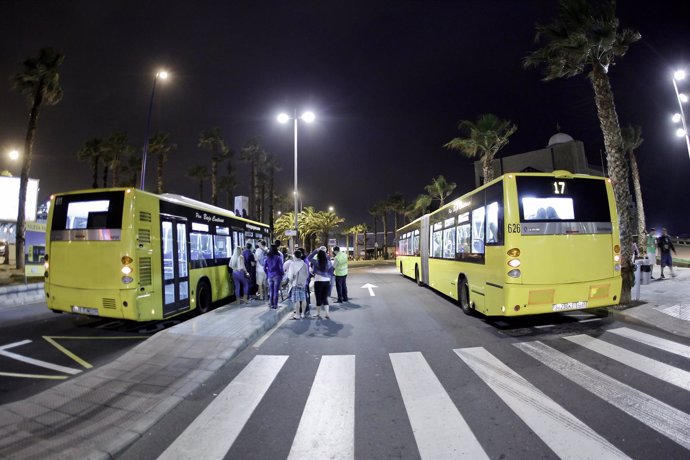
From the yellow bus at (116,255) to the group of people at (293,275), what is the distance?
2.09 m

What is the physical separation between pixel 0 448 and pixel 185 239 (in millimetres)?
6590

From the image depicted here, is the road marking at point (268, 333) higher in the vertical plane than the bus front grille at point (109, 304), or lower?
lower

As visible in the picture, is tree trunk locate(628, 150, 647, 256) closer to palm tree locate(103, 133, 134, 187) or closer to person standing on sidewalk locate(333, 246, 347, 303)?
person standing on sidewalk locate(333, 246, 347, 303)

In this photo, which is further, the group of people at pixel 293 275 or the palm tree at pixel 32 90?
the palm tree at pixel 32 90

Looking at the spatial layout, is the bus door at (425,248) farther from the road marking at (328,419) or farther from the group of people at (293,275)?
the road marking at (328,419)

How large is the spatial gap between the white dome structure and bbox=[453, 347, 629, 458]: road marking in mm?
35228

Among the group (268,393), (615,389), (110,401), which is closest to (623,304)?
(615,389)

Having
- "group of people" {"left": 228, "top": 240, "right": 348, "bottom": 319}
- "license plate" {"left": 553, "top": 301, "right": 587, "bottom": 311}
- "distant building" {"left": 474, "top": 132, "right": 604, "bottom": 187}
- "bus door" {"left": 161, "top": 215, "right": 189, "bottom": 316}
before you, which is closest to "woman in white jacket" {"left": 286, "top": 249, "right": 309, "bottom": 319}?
"group of people" {"left": 228, "top": 240, "right": 348, "bottom": 319}

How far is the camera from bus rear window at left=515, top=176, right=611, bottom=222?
7020 mm

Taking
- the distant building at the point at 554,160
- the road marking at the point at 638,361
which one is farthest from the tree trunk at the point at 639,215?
the road marking at the point at 638,361

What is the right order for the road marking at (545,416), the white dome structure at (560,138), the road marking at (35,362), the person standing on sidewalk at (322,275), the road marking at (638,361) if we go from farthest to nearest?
the white dome structure at (560,138) → the person standing on sidewalk at (322,275) → the road marking at (35,362) → the road marking at (638,361) → the road marking at (545,416)

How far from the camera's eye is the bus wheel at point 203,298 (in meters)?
9.87

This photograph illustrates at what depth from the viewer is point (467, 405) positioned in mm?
3969

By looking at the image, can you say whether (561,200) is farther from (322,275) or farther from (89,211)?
(89,211)
